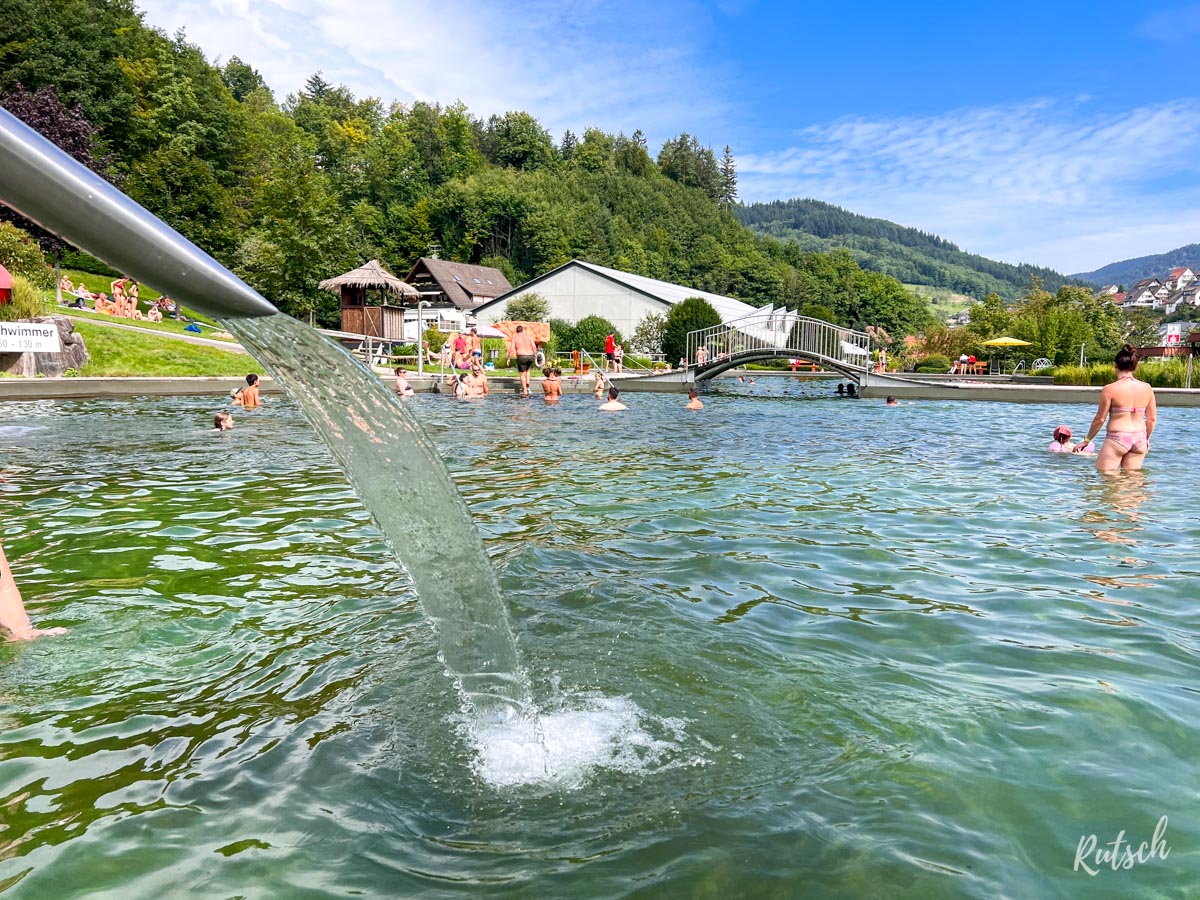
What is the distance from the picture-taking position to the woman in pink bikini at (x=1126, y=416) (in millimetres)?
11055

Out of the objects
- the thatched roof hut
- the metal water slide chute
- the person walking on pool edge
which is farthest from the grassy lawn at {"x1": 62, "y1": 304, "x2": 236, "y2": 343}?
the metal water slide chute

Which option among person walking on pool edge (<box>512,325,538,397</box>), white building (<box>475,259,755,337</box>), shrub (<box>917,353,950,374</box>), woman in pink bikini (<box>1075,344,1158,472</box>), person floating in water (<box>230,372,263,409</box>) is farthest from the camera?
shrub (<box>917,353,950,374</box>)

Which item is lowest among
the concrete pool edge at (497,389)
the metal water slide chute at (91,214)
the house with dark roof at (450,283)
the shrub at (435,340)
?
the concrete pool edge at (497,389)

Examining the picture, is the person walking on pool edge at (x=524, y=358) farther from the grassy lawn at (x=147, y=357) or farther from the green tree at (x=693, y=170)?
the green tree at (x=693, y=170)

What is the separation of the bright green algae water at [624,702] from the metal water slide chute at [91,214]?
2.20m

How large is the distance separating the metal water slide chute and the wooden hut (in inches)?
1724

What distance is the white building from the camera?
5088 centimetres

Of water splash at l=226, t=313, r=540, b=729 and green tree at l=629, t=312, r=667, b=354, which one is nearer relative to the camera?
water splash at l=226, t=313, r=540, b=729

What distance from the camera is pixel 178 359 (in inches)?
1006

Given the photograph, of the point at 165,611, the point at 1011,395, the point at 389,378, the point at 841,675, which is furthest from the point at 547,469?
the point at 1011,395

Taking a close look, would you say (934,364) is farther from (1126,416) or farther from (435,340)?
(1126,416)

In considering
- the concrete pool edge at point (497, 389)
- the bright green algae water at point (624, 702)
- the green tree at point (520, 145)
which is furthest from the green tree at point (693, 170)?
the bright green algae water at point (624, 702)

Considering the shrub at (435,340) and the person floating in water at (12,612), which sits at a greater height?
the shrub at (435,340)

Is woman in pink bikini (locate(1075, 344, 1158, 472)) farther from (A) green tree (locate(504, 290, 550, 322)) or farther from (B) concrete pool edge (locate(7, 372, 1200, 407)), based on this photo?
(A) green tree (locate(504, 290, 550, 322))
